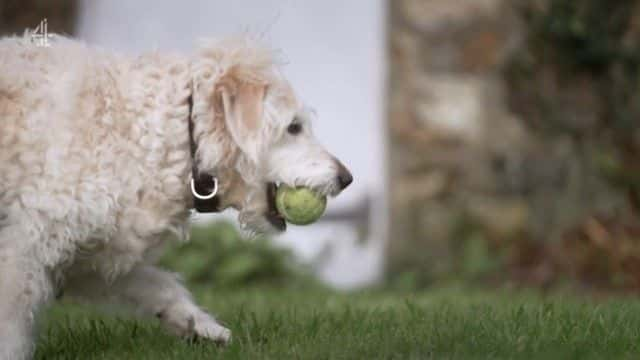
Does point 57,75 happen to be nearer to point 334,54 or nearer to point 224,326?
point 224,326

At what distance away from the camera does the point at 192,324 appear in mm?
5391

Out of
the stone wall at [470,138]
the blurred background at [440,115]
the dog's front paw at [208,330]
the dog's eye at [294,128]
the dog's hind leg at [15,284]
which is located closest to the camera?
the dog's hind leg at [15,284]

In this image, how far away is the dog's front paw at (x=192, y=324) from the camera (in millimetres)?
5348

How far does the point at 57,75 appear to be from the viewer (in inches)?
194

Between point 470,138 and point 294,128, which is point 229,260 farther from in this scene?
point 294,128

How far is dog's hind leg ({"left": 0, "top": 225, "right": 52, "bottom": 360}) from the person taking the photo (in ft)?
15.4

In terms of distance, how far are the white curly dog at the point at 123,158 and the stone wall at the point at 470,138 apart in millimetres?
5493

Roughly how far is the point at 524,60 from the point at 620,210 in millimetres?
1356

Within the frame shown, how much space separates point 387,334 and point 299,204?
634mm

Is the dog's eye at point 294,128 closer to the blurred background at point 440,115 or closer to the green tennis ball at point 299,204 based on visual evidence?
the green tennis ball at point 299,204

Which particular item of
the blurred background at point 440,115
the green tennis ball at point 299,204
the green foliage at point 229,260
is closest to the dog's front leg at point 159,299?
the green tennis ball at point 299,204

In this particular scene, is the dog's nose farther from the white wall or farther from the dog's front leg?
the white wall

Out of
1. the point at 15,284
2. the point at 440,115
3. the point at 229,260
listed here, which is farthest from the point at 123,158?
the point at 440,115

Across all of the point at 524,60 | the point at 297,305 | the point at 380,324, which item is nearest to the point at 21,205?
the point at 380,324
